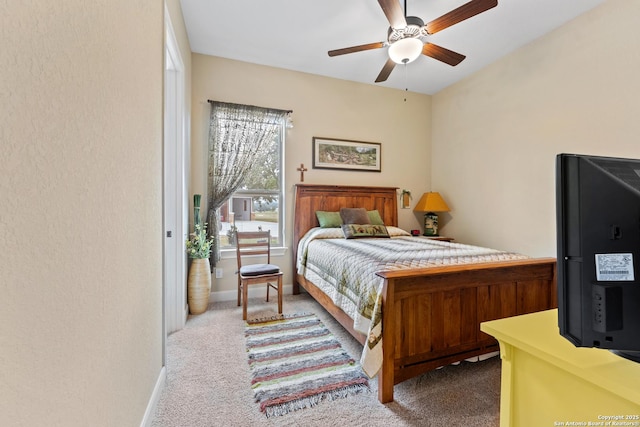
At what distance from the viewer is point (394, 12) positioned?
206 centimetres

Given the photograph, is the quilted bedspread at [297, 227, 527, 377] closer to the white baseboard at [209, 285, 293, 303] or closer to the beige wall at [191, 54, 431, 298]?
the white baseboard at [209, 285, 293, 303]

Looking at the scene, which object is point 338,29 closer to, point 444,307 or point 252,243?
point 252,243

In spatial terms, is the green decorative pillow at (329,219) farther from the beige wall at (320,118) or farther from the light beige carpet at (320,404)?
the light beige carpet at (320,404)

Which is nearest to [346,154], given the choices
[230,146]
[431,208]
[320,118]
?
[320,118]

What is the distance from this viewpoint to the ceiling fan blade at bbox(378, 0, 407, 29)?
1.96 m

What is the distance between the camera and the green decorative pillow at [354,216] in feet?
12.0

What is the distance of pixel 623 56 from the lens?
2.43m

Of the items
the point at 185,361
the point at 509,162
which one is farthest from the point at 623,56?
the point at 185,361

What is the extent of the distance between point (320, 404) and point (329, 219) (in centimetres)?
228

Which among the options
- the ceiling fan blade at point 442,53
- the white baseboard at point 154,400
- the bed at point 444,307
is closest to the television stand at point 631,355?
the bed at point 444,307

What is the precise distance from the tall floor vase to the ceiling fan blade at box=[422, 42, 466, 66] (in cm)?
297

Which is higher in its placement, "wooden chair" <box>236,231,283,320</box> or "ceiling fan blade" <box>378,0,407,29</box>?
"ceiling fan blade" <box>378,0,407,29</box>

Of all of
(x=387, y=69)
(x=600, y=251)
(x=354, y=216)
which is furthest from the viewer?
(x=354, y=216)

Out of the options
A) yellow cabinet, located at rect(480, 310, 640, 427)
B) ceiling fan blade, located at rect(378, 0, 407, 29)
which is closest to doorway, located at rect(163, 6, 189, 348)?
ceiling fan blade, located at rect(378, 0, 407, 29)
